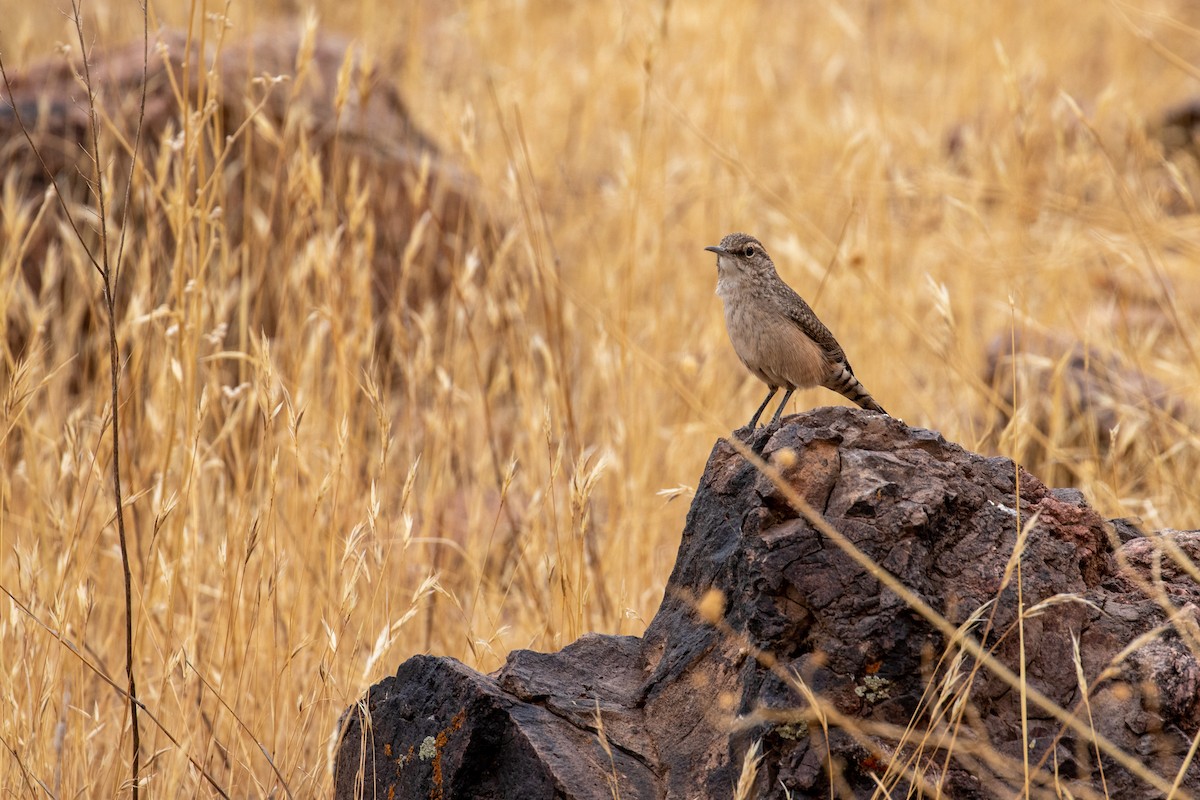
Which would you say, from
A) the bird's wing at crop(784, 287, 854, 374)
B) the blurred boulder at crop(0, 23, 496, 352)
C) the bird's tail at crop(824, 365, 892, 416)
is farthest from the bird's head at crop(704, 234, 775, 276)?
the blurred boulder at crop(0, 23, 496, 352)

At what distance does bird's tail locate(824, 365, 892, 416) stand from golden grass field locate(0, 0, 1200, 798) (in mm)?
163

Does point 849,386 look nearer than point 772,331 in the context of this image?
No

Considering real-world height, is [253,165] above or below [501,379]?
above

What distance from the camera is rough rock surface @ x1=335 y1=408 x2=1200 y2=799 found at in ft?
7.17

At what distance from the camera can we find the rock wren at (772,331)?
145 inches

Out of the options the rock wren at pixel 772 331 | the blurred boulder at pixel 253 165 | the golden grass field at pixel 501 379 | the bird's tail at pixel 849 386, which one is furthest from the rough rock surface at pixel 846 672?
the blurred boulder at pixel 253 165

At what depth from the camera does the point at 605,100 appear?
29.8ft

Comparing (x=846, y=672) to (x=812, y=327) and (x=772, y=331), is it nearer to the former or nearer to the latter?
(x=772, y=331)

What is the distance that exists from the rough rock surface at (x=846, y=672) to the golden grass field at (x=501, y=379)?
0.92 ft

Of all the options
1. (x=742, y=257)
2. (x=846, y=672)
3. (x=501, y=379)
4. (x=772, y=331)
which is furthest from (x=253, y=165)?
(x=846, y=672)

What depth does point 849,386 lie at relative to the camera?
Result: 155 inches

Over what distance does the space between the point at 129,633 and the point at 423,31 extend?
882 centimetres

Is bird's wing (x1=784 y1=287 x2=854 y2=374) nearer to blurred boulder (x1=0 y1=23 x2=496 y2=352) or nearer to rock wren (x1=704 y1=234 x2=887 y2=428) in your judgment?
rock wren (x1=704 y1=234 x2=887 y2=428)

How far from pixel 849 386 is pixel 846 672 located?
1.81m
